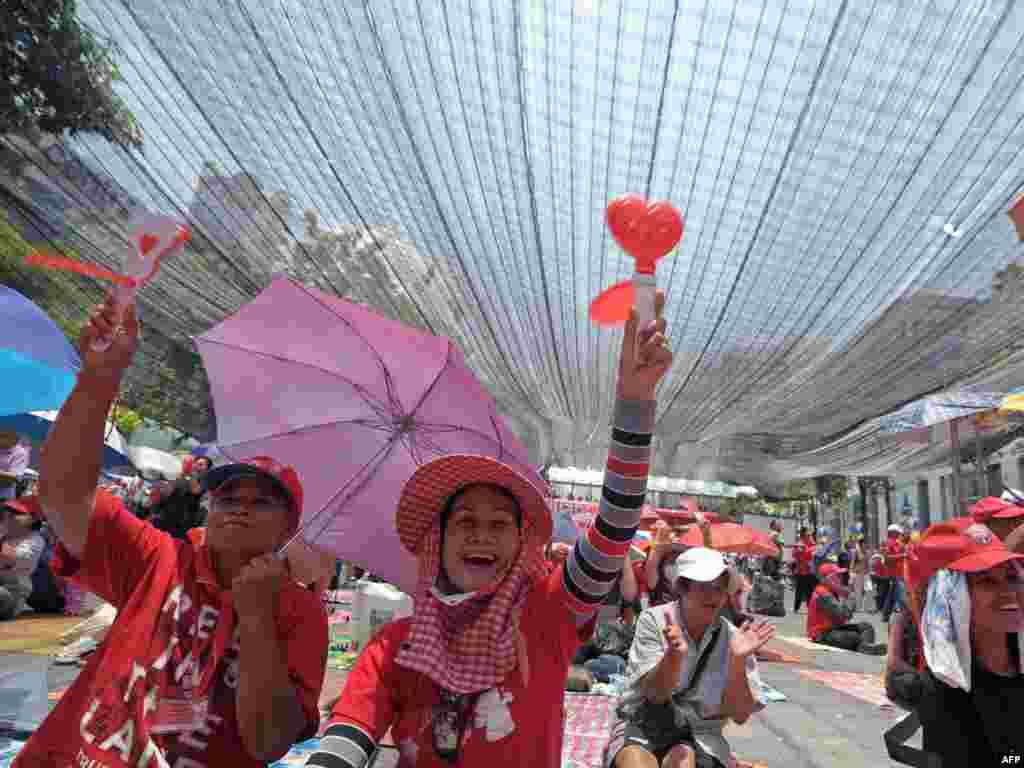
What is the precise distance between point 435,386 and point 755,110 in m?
2.92

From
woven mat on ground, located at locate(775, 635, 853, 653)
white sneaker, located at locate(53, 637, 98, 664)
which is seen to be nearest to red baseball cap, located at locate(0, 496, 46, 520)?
white sneaker, located at locate(53, 637, 98, 664)

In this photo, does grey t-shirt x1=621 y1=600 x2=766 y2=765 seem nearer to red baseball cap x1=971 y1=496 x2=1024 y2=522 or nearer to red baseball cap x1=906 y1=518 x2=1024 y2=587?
red baseball cap x1=906 y1=518 x2=1024 y2=587

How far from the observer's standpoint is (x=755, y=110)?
15.3 feet

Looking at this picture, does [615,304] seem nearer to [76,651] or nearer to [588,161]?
[588,161]

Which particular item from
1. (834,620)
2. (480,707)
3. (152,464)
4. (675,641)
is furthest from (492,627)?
(152,464)

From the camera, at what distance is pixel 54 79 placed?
546cm

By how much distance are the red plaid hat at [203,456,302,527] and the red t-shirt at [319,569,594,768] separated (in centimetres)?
43

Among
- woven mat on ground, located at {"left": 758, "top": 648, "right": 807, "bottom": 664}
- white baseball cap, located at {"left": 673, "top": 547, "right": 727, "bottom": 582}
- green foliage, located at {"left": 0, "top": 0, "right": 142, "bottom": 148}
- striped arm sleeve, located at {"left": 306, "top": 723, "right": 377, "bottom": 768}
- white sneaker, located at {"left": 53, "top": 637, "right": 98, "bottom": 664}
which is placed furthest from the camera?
woven mat on ground, located at {"left": 758, "top": 648, "right": 807, "bottom": 664}

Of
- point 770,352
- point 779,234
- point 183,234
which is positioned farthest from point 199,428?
point 183,234

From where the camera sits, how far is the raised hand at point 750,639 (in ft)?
9.55

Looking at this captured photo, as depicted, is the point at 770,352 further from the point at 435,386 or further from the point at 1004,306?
the point at 435,386

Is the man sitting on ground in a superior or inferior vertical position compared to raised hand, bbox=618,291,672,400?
inferior

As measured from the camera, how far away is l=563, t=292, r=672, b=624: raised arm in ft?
5.01

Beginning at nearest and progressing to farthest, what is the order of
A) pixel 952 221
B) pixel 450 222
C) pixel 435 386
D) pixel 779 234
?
pixel 435 386
pixel 952 221
pixel 779 234
pixel 450 222
